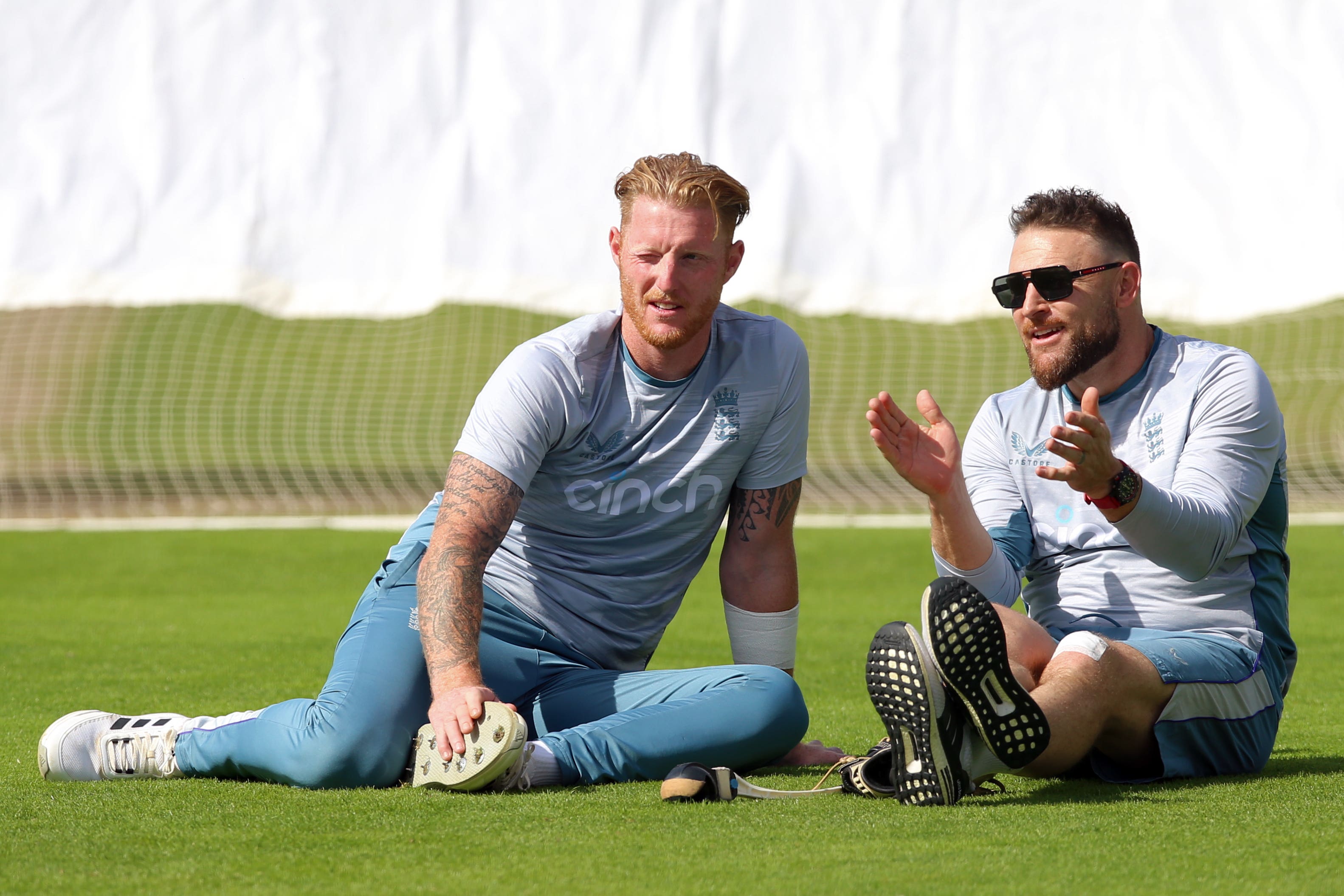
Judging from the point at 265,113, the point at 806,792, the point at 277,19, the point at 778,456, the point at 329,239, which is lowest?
the point at 806,792

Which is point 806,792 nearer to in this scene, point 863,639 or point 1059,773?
point 1059,773

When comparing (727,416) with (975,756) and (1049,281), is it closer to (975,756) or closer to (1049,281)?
(1049,281)

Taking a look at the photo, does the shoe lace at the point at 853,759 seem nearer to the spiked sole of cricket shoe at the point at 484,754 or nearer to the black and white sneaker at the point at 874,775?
the black and white sneaker at the point at 874,775

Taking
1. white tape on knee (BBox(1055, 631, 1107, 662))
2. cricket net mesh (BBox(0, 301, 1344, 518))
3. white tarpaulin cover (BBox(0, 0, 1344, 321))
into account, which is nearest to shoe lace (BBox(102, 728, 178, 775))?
white tape on knee (BBox(1055, 631, 1107, 662))

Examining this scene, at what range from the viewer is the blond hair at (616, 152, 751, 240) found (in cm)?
299

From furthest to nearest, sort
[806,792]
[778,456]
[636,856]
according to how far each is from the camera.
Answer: [778,456], [806,792], [636,856]

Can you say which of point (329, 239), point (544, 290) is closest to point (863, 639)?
point (544, 290)

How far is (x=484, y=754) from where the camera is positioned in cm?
255

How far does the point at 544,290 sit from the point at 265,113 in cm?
285

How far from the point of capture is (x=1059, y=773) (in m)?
2.68

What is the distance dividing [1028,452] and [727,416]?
65 centimetres

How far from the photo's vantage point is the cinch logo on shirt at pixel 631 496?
10.1 ft

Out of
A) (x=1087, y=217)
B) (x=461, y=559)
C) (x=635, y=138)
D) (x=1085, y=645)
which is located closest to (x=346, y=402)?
(x=635, y=138)

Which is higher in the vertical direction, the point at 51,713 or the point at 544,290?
the point at 544,290
